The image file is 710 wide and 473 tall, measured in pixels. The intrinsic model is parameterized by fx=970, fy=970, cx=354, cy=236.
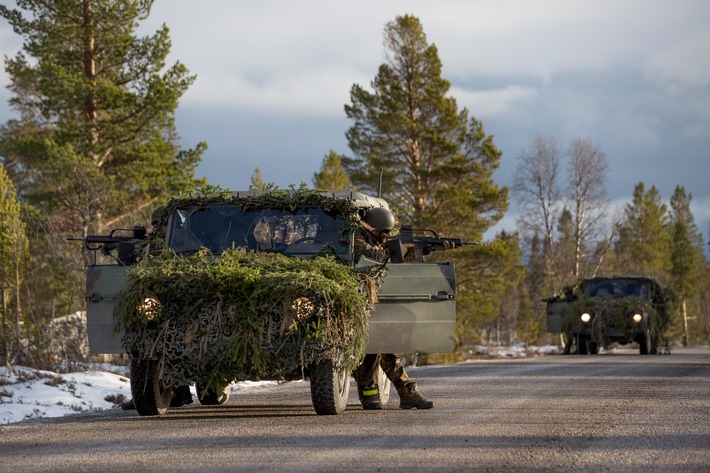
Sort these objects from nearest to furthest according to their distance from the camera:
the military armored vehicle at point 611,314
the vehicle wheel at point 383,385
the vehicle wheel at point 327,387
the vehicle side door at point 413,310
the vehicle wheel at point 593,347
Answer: the vehicle wheel at point 327,387 → the vehicle side door at point 413,310 → the vehicle wheel at point 383,385 → the military armored vehicle at point 611,314 → the vehicle wheel at point 593,347

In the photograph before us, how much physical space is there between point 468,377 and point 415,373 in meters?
2.30

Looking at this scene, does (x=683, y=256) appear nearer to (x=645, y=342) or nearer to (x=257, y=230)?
(x=645, y=342)

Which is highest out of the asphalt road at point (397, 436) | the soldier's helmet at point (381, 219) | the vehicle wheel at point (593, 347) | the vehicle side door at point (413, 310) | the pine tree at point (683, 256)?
the pine tree at point (683, 256)

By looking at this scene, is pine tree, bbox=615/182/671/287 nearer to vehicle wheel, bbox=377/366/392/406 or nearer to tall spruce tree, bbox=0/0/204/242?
tall spruce tree, bbox=0/0/204/242

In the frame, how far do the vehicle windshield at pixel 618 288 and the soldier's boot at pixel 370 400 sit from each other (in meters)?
19.5

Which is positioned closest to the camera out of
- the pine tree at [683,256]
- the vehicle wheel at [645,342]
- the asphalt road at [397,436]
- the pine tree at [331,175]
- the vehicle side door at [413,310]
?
the asphalt road at [397,436]

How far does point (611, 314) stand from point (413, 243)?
60.4ft

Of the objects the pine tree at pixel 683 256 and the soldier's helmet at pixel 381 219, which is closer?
the soldier's helmet at pixel 381 219

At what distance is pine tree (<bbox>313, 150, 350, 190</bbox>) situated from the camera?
51562mm

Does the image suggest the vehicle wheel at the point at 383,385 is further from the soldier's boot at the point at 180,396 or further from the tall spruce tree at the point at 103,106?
the tall spruce tree at the point at 103,106

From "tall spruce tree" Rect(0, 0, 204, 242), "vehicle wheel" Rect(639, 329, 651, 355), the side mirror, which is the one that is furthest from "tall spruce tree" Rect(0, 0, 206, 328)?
the side mirror

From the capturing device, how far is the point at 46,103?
3038cm

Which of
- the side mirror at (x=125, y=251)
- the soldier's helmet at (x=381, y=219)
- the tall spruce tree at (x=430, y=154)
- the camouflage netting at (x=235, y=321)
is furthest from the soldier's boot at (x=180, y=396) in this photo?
the tall spruce tree at (x=430, y=154)

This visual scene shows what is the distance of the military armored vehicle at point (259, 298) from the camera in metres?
8.73
